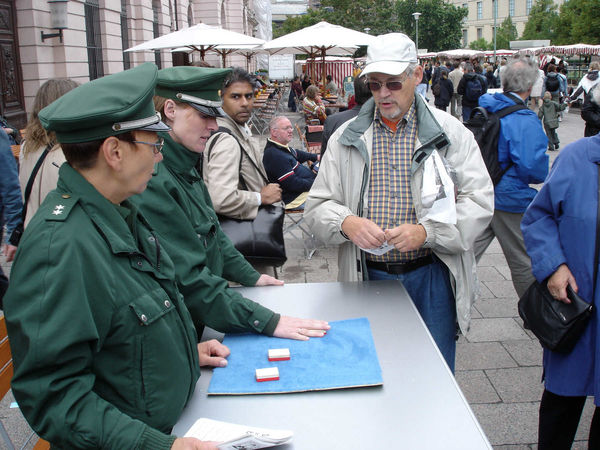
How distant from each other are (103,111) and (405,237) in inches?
55.2

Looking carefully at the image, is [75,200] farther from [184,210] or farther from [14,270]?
[184,210]

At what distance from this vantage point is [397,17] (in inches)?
2933

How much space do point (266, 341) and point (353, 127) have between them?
1144 millimetres

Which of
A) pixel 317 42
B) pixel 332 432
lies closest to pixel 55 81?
pixel 332 432

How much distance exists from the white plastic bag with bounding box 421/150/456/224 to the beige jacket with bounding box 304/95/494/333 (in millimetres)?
66

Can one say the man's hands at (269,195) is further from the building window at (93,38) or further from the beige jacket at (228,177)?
the building window at (93,38)

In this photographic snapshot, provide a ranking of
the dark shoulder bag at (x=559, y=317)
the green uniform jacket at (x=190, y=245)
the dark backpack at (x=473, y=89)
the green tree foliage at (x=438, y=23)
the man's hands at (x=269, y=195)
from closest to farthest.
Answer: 1. the green uniform jacket at (x=190, y=245)
2. the dark shoulder bag at (x=559, y=317)
3. the man's hands at (x=269, y=195)
4. the dark backpack at (x=473, y=89)
5. the green tree foliage at (x=438, y=23)

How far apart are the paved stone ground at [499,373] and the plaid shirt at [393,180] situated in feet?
4.56

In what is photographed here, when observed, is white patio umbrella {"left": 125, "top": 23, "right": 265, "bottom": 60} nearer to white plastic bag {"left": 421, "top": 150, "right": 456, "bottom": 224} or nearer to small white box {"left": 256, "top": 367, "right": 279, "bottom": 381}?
white plastic bag {"left": 421, "top": 150, "right": 456, "bottom": 224}

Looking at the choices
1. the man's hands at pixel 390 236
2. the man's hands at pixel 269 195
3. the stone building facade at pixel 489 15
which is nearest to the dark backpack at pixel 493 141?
the man's hands at pixel 269 195

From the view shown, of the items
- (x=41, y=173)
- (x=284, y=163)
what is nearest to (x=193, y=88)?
(x=41, y=173)

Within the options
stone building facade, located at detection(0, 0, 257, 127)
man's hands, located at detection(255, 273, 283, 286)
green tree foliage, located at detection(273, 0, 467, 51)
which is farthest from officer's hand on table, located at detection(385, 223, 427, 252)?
green tree foliage, located at detection(273, 0, 467, 51)

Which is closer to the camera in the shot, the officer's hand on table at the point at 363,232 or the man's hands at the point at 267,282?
the officer's hand on table at the point at 363,232

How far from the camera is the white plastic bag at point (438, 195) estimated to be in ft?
7.94
